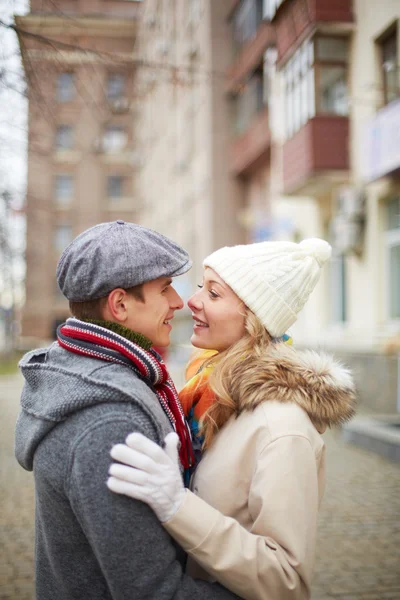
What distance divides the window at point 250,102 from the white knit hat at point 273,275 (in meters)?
17.9

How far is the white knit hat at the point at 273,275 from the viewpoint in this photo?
6.98 feet

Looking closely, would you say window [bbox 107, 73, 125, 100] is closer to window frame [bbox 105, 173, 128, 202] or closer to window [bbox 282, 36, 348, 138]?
window [bbox 282, 36, 348, 138]

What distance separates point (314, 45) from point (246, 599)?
13862 millimetres

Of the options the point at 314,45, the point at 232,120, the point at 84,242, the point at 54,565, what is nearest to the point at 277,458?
the point at 54,565

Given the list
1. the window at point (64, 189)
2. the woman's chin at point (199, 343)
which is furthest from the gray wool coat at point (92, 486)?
the window at point (64, 189)

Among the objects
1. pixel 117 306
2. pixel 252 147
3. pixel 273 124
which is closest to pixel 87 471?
pixel 117 306

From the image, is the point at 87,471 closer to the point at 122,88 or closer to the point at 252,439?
the point at 252,439

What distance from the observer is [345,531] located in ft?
17.8

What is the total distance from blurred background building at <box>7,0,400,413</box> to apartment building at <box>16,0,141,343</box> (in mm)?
40

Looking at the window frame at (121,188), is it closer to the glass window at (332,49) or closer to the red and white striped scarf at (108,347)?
the glass window at (332,49)

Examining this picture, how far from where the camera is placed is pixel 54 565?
170 centimetres

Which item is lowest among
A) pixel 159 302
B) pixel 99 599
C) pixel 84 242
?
pixel 99 599

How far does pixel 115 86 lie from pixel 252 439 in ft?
16.4

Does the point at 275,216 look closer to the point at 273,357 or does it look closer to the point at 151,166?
the point at 273,357
